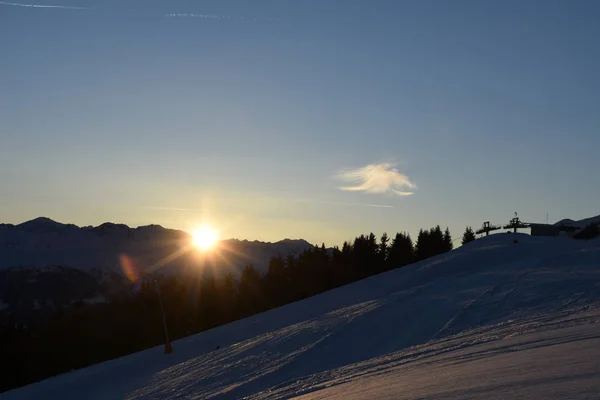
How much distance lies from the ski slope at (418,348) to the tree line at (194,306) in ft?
109

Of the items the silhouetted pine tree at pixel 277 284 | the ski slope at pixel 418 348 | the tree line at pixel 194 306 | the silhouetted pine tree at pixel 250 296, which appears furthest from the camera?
the silhouetted pine tree at pixel 277 284

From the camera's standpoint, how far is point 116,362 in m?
39.9

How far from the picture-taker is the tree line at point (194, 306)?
2958 inches

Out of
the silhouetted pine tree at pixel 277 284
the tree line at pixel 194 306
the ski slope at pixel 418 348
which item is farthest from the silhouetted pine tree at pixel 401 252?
the ski slope at pixel 418 348

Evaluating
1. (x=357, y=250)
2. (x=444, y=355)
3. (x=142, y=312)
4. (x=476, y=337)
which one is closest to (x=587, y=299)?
(x=476, y=337)

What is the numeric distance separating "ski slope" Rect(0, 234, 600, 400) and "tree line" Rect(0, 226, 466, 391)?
1310 inches

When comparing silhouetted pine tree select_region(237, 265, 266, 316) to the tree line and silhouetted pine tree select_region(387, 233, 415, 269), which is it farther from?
silhouetted pine tree select_region(387, 233, 415, 269)

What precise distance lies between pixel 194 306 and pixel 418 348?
6833cm

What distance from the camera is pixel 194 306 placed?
81625 mm

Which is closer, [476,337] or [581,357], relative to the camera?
[581,357]

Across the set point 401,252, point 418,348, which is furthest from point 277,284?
point 418,348

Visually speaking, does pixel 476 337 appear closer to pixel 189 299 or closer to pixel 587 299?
pixel 587 299

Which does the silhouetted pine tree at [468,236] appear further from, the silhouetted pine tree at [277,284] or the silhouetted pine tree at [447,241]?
the silhouetted pine tree at [277,284]

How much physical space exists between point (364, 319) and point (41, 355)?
62.5 m
